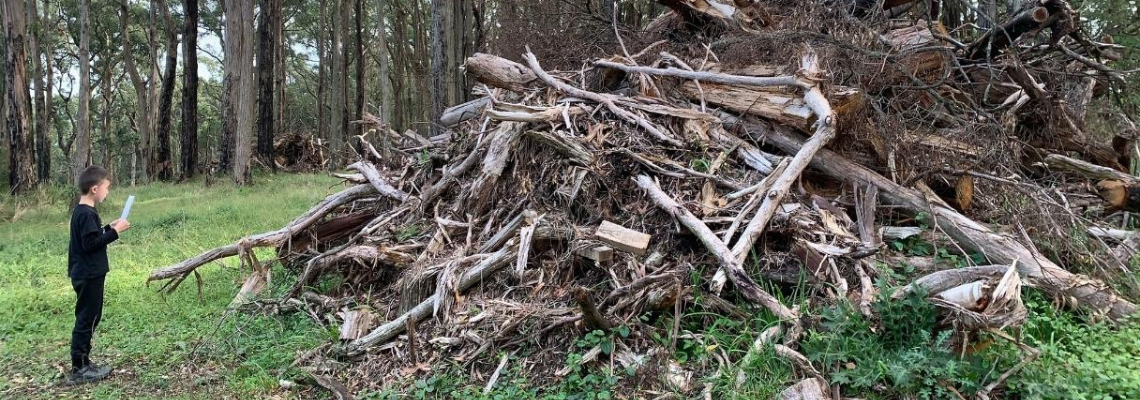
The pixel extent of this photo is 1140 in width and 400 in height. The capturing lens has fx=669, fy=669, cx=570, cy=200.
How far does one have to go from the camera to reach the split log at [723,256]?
3926 millimetres

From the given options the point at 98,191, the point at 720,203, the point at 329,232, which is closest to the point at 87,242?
the point at 98,191

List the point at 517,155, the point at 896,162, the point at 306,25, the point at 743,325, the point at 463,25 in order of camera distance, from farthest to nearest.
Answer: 1. the point at 306,25
2. the point at 463,25
3. the point at 517,155
4. the point at 896,162
5. the point at 743,325

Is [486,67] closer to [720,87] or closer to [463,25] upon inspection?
[720,87]

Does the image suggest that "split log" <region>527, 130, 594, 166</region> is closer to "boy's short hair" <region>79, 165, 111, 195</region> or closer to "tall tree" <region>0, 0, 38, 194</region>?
"boy's short hair" <region>79, 165, 111, 195</region>

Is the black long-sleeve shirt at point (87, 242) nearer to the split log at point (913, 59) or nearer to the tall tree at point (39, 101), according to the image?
the split log at point (913, 59)

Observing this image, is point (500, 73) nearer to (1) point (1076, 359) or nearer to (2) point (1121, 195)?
(1) point (1076, 359)

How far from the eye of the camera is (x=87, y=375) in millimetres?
4652

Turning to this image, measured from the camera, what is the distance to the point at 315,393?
14.0 ft

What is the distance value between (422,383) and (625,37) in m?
5.61

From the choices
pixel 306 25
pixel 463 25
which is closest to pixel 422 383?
pixel 463 25

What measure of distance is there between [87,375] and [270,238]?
2093 millimetres

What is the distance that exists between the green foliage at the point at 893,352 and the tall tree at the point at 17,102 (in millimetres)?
15066

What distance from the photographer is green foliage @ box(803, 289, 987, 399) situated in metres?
3.19

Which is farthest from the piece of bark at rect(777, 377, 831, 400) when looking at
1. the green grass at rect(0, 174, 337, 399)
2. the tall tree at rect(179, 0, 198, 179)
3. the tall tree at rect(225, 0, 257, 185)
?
the tall tree at rect(179, 0, 198, 179)
